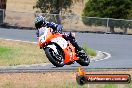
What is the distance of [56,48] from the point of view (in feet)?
35.2

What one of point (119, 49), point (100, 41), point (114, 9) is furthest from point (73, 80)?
point (114, 9)

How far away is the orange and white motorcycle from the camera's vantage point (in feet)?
34.5

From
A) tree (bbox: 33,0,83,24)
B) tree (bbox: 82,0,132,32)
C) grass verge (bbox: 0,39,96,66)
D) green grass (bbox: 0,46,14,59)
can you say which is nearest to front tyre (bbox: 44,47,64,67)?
grass verge (bbox: 0,39,96,66)

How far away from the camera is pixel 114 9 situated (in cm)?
5228

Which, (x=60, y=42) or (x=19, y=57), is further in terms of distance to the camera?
(x=19, y=57)

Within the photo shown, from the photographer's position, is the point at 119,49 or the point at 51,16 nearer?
the point at 119,49

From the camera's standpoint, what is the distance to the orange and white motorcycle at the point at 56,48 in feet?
34.5

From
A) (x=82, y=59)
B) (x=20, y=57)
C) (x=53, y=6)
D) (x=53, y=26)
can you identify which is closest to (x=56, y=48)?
(x=53, y=26)

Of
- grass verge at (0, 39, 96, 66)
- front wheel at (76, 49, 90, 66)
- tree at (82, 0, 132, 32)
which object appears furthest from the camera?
tree at (82, 0, 132, 32)

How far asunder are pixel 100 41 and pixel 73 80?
23.4m

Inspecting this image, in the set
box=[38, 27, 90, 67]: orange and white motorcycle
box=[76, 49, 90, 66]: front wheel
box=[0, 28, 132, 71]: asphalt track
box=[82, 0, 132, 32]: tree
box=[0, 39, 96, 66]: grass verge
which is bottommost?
box=[0, 28, 132, 71]: asphalt track

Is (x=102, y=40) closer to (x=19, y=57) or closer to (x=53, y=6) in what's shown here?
(x=53, y=6)

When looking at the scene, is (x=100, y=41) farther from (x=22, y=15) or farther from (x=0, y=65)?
(x=0, y=65)

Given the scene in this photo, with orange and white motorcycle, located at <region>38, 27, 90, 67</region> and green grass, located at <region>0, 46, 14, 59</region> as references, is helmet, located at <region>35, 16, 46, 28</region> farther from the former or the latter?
green grass, located at <region>0, 46, 14, 59</region>
